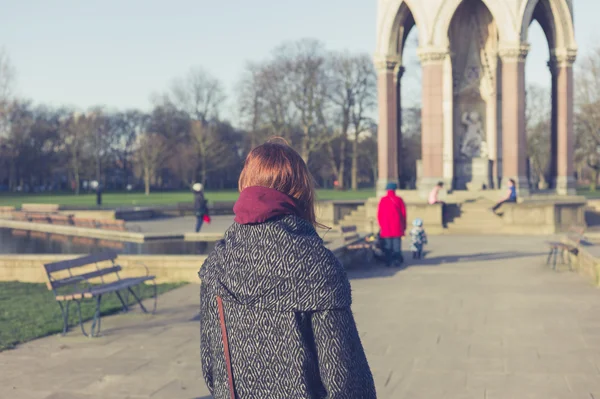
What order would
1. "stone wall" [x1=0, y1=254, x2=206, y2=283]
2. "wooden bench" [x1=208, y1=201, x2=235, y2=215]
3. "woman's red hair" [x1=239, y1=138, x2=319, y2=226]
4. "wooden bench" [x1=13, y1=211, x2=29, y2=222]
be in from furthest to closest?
"wooden bench" [x1=208, y1=201, x2=235, y2=215] → "wooden bench" [x1=13, y1=211, x2=29, y2=222] → "stone wall" [x1=0, y1=254, x2=206, y2=283] → "woman's red hair" [x1=239, y1=138, x2=319, y2=226]

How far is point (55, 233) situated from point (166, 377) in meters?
20.7

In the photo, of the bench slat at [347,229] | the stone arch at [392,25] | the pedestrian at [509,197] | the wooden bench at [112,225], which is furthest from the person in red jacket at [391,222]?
Result: the stone arch at [392,25]

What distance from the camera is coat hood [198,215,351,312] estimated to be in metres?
2.45

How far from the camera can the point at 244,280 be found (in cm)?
253

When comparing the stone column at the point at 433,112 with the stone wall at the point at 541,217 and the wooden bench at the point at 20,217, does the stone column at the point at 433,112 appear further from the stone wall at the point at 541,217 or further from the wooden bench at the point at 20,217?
the wooden bench at the point at 20,217

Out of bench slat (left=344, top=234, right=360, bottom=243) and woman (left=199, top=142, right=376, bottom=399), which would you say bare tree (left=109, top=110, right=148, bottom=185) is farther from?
woman (left=199, top=142, right=376, bottom=399)

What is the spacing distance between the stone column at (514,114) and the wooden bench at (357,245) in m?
13.3

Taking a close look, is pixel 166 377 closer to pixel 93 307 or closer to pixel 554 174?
pixel 93 307

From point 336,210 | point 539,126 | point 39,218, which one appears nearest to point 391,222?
point 336,210

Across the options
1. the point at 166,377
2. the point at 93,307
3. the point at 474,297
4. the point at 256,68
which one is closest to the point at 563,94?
the point at 474,297

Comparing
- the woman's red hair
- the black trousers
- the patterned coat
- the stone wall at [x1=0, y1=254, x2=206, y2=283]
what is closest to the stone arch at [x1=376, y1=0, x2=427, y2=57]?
the black trousers

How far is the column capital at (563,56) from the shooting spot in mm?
29659

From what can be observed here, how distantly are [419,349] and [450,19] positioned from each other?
22.4 metres

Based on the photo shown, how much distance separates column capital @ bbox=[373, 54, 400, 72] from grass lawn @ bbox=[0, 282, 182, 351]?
65.3 ft
